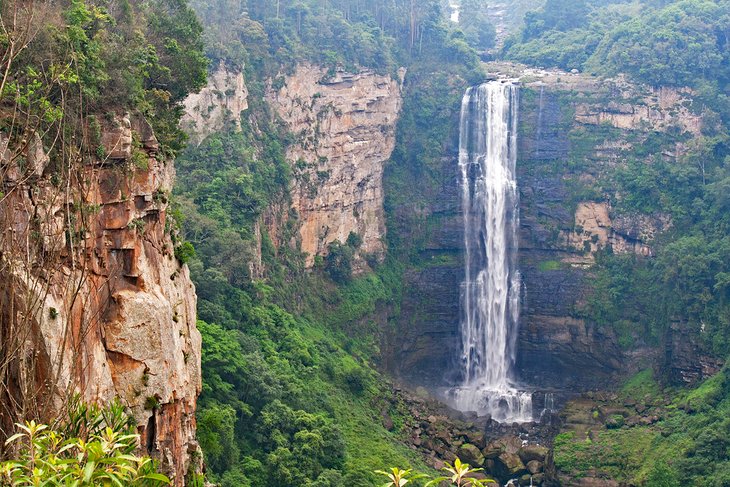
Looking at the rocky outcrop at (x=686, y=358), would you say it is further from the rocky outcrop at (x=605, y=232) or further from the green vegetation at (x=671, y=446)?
the rocky outcrop at (x=605, y=232)

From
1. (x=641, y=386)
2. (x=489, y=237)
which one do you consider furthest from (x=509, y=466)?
(x=489, y=237)

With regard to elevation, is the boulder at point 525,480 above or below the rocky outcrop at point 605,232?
below

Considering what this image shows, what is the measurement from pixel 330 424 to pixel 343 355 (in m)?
6.39

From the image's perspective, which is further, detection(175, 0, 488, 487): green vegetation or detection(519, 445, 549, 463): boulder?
detection(519, 445, 549, 463): boulder

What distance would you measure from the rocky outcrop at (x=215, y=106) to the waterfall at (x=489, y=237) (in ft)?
33.6

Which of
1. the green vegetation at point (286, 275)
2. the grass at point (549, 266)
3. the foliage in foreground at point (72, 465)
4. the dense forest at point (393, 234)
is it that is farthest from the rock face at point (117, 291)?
the grass at point (549, 266)

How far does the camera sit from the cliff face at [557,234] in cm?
3466

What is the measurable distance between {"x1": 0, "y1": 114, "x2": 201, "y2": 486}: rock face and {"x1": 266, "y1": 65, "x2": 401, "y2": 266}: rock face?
17.6 meters

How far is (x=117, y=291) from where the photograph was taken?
13.0m

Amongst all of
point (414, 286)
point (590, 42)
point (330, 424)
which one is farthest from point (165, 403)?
point (590, 42)

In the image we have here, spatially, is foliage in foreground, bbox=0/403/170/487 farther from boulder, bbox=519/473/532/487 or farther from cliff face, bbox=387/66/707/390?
cliff face, bbox=387/66/707/390

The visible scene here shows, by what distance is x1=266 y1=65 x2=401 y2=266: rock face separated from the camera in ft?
109

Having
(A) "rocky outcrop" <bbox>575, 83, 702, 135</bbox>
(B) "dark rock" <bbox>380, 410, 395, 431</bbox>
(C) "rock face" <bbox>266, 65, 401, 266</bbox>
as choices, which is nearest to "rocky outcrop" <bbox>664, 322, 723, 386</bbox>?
(A) "rocky outcrop" <bbox>575, 83, 702, 135</bbox>

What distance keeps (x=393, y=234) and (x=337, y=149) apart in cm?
429
